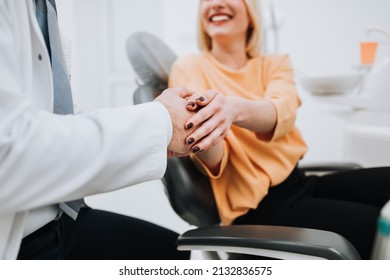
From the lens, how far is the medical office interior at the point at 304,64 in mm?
882

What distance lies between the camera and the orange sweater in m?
0.73

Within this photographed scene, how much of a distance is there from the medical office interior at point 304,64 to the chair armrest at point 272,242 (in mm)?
389

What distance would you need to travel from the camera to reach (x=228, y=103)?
62 cm

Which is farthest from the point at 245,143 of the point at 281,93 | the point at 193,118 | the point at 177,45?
the point at 177,45

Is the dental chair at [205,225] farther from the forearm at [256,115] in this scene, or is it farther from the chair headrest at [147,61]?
the forearm at [256,115]

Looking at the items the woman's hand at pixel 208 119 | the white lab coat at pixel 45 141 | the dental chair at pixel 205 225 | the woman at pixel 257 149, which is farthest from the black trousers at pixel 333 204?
the white lab coat at pixel 45 141

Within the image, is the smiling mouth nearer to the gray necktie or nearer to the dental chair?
the dental chair

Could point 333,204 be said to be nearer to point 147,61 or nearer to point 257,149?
point 257,149

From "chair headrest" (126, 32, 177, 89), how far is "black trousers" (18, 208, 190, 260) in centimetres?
32

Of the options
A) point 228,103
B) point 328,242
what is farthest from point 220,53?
point 328,242

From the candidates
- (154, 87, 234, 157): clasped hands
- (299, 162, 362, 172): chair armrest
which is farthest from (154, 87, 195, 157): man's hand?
(299, 162, 362, 172): chair armrest

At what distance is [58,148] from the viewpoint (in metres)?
0.39

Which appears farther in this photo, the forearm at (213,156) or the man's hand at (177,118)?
the forearm at (213,156)

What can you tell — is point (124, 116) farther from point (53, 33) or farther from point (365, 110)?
point (365, 110)
